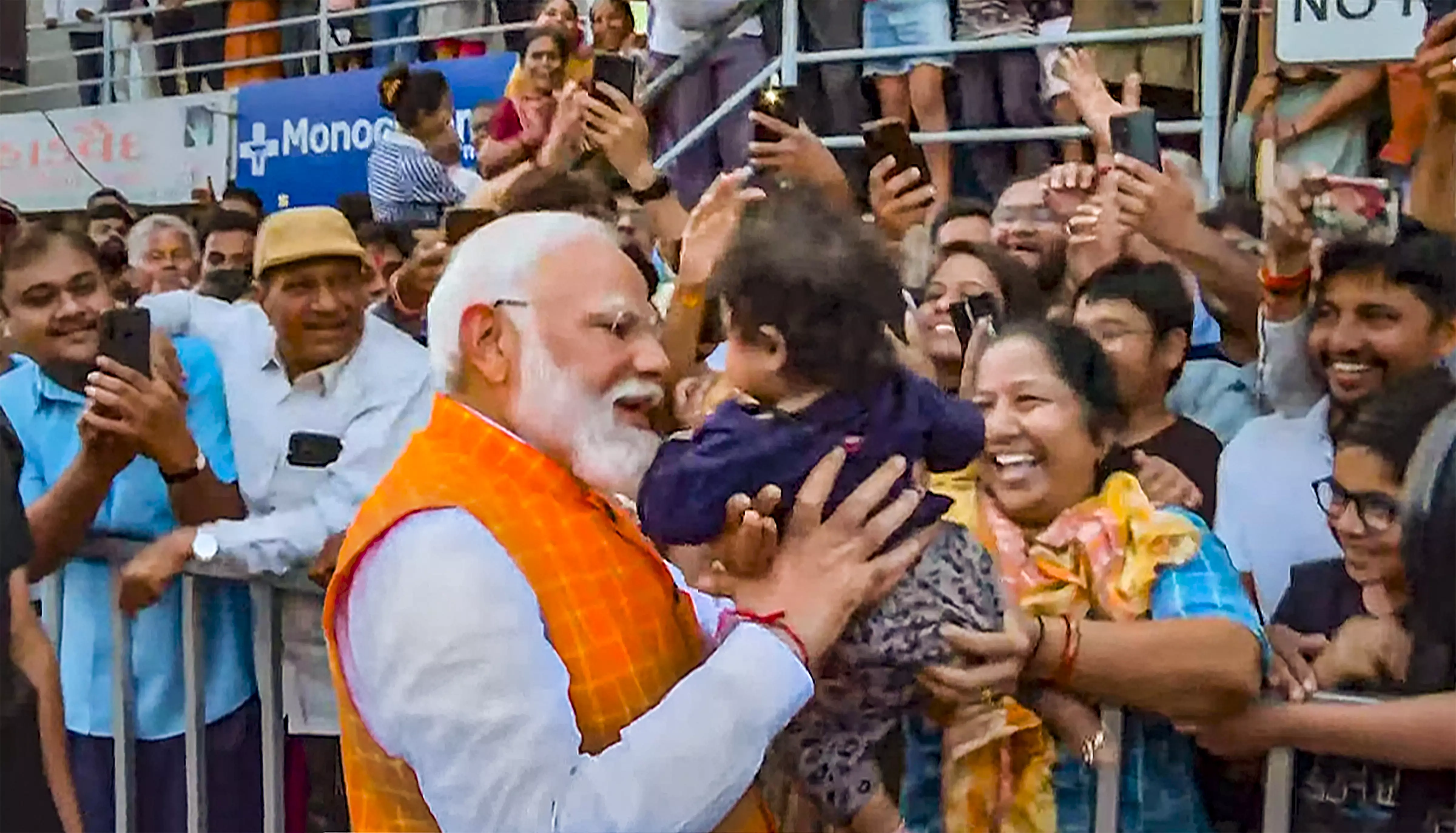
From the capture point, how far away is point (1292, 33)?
1.12 meters

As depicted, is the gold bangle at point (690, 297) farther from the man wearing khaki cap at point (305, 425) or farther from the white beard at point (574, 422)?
the man wearing khaki cap at point (305, 425)

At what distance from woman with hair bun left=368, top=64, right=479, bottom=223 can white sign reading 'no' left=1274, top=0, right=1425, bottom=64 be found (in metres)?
0.73

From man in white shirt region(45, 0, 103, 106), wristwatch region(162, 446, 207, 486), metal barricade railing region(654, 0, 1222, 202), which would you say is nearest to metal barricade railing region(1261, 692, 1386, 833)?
metal barricade railing region(654, 0, 1222, 202)

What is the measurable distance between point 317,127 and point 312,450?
317 millimetres

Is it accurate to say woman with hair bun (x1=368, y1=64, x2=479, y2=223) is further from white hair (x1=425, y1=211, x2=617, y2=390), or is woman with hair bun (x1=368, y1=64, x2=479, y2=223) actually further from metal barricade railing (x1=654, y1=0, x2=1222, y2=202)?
white hair (x1=425, y1=211, x2=617, y2=390)

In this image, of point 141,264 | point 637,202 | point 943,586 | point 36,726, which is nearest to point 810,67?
point 637,202

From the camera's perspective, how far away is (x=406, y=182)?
1.49 metres

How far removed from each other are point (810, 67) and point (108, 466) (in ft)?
2.60

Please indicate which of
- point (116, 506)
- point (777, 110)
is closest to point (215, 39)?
point (116, 506)

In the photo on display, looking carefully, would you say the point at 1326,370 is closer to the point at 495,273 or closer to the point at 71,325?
the point at 495,273

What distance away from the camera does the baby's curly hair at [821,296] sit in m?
1.01

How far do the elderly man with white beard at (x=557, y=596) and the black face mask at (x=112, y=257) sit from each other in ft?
2.10

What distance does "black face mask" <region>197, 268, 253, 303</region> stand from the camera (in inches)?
62.5

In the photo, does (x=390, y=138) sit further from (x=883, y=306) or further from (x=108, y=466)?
(x=883, y=306)
